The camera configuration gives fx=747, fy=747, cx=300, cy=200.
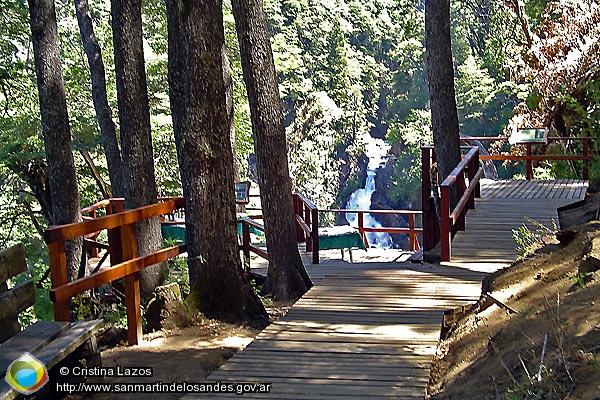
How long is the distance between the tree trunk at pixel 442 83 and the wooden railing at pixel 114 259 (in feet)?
16.0

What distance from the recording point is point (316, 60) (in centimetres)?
5091

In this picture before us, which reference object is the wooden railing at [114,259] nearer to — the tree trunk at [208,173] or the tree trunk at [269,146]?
the tree trunk at [208,173]

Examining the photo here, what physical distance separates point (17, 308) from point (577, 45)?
47.3 ft

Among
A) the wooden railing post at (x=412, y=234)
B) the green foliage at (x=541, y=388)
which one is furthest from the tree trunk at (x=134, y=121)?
the green foliage at (x=541, y=388)

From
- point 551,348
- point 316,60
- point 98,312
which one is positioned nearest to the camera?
point 551,348

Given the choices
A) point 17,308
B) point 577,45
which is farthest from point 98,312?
point 577,45

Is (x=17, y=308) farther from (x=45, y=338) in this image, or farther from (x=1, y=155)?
(x=1, y=155)

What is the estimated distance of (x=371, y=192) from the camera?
63.8 meters

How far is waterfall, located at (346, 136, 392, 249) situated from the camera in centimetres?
6050

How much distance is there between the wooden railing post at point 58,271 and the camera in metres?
5.73

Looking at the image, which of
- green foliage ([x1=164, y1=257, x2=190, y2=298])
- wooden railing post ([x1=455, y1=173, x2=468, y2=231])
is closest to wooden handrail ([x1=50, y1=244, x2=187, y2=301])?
green foliage ([x1=164, y1=257, x2=190, y2=298])

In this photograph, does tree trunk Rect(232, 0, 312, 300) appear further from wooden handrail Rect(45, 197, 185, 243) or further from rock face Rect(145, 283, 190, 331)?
rock face Rect(145, 283, 190, 331)

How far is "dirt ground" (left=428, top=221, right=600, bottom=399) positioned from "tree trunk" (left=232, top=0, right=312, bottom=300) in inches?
149

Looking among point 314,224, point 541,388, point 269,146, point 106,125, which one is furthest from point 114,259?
point 106,125
